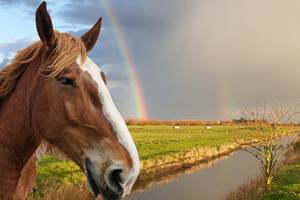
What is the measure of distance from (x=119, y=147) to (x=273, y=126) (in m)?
13.9

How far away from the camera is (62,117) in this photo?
2926mm

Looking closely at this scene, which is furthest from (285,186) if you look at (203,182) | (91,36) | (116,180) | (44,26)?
(44,26)

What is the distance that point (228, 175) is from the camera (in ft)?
96.6

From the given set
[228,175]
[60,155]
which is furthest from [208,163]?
[60,155]

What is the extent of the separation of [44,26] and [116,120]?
898mm

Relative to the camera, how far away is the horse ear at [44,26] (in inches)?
113

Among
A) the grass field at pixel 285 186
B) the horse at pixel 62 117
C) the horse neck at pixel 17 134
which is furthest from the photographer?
the grass field at pixel 285 186

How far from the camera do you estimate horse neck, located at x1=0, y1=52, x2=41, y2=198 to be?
3197 mm

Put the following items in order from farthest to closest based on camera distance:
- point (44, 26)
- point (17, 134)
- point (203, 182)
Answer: point (203, 182) → point (17, 134) → point (44, 26)

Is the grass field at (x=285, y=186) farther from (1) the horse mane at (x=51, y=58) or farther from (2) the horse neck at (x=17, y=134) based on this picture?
(1) the horse mane at (x=51, y=58)

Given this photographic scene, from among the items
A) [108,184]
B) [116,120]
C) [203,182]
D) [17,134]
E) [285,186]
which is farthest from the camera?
[203,182]

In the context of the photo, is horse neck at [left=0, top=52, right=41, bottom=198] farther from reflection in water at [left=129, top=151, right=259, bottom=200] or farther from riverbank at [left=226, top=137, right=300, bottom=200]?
reflection in water at [left=129, top=151, right=259, bottom=200]

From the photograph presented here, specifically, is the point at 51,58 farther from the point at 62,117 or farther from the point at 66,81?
the point at 62,117

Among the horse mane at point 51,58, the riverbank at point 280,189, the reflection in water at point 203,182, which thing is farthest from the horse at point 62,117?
the reflection in water at point 203,182
